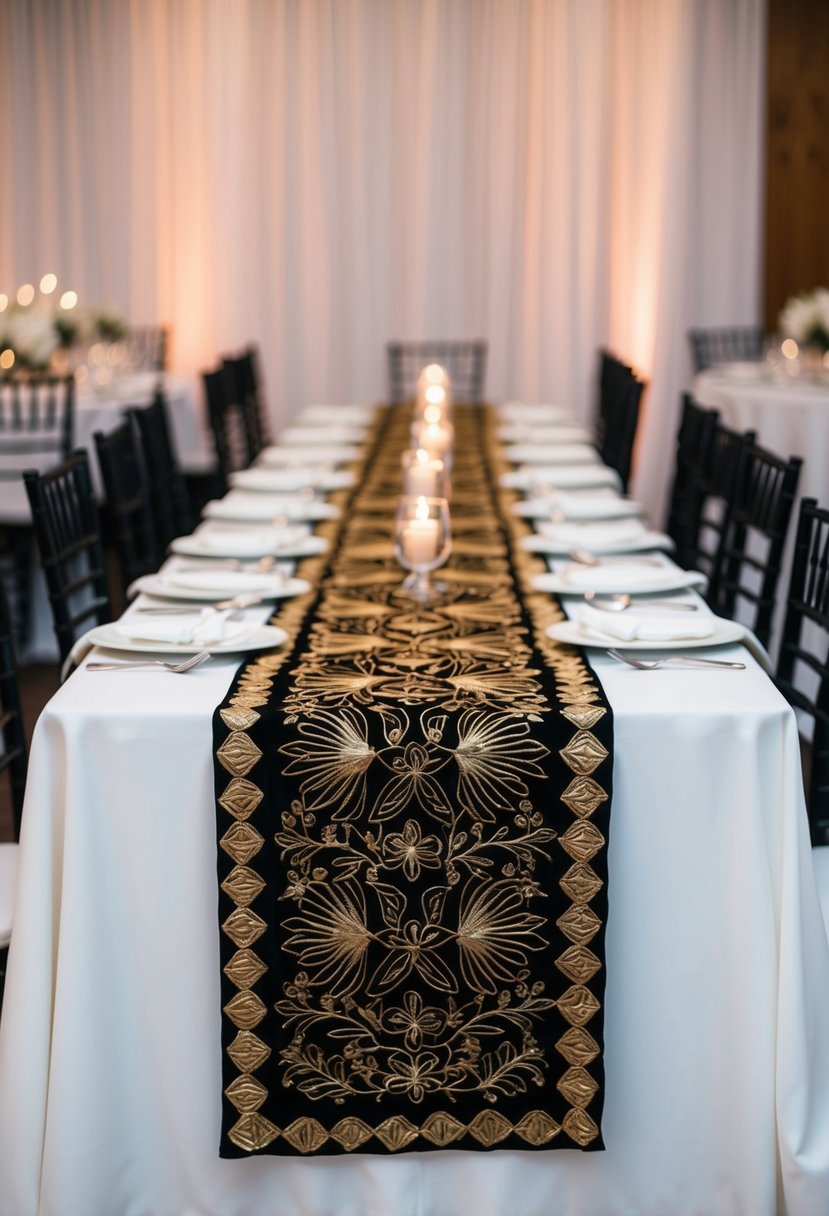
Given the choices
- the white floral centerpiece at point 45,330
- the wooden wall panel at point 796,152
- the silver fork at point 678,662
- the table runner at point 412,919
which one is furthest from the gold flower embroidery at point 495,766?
the wooden wall panel at point 796,152

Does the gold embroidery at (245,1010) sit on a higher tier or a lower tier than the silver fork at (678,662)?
lower

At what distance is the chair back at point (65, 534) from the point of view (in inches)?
109

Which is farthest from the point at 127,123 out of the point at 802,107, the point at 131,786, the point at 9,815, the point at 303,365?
the point at 131,786

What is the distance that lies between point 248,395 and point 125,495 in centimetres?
270

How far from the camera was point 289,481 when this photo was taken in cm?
389

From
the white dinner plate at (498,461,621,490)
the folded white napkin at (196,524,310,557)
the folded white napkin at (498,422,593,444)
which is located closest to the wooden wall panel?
the folded white napkin at (498,422,593,444)

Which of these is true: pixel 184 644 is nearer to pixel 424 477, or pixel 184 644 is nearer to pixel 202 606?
pixel 202 606

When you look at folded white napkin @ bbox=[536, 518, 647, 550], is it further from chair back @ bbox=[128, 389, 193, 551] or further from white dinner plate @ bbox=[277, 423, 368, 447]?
white dinner plate @ bbox=[277, 423, 368, 447]

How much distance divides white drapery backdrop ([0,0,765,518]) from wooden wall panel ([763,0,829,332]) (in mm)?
211

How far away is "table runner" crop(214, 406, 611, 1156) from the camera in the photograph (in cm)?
198

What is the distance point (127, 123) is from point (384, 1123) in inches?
268

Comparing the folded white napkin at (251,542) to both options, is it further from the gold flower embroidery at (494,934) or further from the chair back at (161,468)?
the gold flower embroidery at (494,934)

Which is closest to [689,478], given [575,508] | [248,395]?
[575,508]

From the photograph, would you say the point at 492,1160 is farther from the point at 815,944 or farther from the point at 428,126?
the point at 428,126
